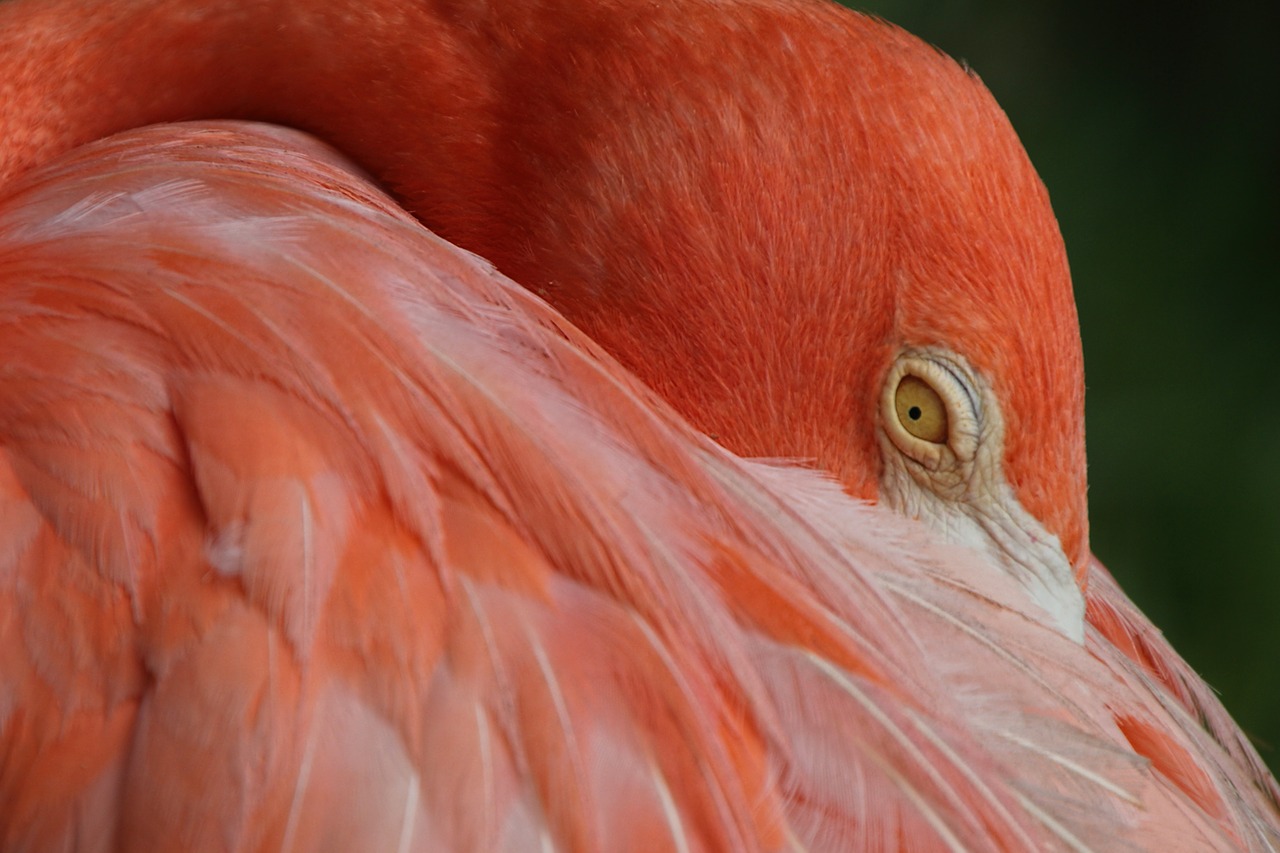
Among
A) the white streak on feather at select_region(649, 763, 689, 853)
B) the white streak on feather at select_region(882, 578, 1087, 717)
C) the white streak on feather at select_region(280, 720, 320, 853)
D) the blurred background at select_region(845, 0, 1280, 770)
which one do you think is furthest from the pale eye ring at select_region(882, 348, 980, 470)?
the blurred background at select_region(845, 0, 1280, 770)

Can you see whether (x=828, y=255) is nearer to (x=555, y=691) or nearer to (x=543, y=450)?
(x=543, y=450)

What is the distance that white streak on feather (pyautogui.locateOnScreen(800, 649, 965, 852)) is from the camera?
74cm

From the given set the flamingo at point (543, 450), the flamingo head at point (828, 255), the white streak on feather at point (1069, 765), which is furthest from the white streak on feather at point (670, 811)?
the flamingo head at point (828, 255)

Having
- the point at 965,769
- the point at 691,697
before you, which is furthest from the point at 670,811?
the point at 965,769

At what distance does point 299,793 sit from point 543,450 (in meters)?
0.23

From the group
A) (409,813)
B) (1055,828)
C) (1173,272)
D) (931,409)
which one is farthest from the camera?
(1173,272)

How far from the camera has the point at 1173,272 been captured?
101 inches

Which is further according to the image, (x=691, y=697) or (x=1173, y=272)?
(x=1173, y=272)

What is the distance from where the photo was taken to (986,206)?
3.31ft

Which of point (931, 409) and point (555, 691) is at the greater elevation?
point (931, 409)

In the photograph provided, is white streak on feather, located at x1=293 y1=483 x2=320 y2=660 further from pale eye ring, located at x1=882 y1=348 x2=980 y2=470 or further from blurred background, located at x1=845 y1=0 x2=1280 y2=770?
blurred background, located at x1=845 y1=0 x2=1280 y2=770

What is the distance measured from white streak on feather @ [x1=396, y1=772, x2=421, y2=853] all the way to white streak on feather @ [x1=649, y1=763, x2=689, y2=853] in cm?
12

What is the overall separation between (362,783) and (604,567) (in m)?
0.17

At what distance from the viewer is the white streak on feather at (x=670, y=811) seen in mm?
696
